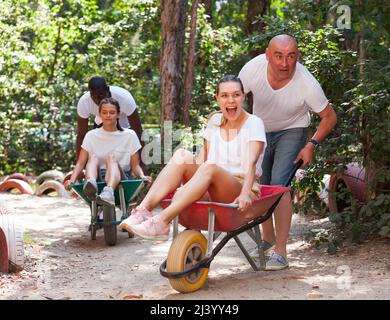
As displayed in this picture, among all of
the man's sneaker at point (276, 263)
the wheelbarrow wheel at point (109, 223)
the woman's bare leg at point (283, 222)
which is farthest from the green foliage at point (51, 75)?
the man's sneaker at point (276, 263)

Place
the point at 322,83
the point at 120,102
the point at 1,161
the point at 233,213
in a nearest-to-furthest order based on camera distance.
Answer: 1. the point at 233,213
2. the point at 322,83
3. the point at 120,102
4. the point at 1,161

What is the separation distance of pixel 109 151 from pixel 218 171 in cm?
262

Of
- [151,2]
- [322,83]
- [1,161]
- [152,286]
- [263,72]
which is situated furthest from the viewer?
[1,161]

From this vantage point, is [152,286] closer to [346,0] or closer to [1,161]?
[346,0]

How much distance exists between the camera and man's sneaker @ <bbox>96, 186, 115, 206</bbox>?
20.8 ft

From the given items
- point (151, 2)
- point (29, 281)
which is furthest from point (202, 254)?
point (151, 2)

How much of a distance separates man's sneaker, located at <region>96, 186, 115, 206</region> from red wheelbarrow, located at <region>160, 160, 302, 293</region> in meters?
1.76

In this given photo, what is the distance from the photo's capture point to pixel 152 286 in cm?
477

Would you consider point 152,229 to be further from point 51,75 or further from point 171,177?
point 51,75

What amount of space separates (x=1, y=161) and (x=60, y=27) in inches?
115

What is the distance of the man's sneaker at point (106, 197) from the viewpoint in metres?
6.34

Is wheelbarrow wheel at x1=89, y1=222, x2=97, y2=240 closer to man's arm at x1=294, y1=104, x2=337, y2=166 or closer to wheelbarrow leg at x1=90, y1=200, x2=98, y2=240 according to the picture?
wheelbarrow leg at x1=90, y1=200, x2=98, y2=240

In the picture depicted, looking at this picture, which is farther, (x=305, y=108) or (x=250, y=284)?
(x=305, y=108)

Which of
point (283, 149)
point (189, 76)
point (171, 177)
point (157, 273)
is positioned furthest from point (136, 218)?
point (189, 76)
